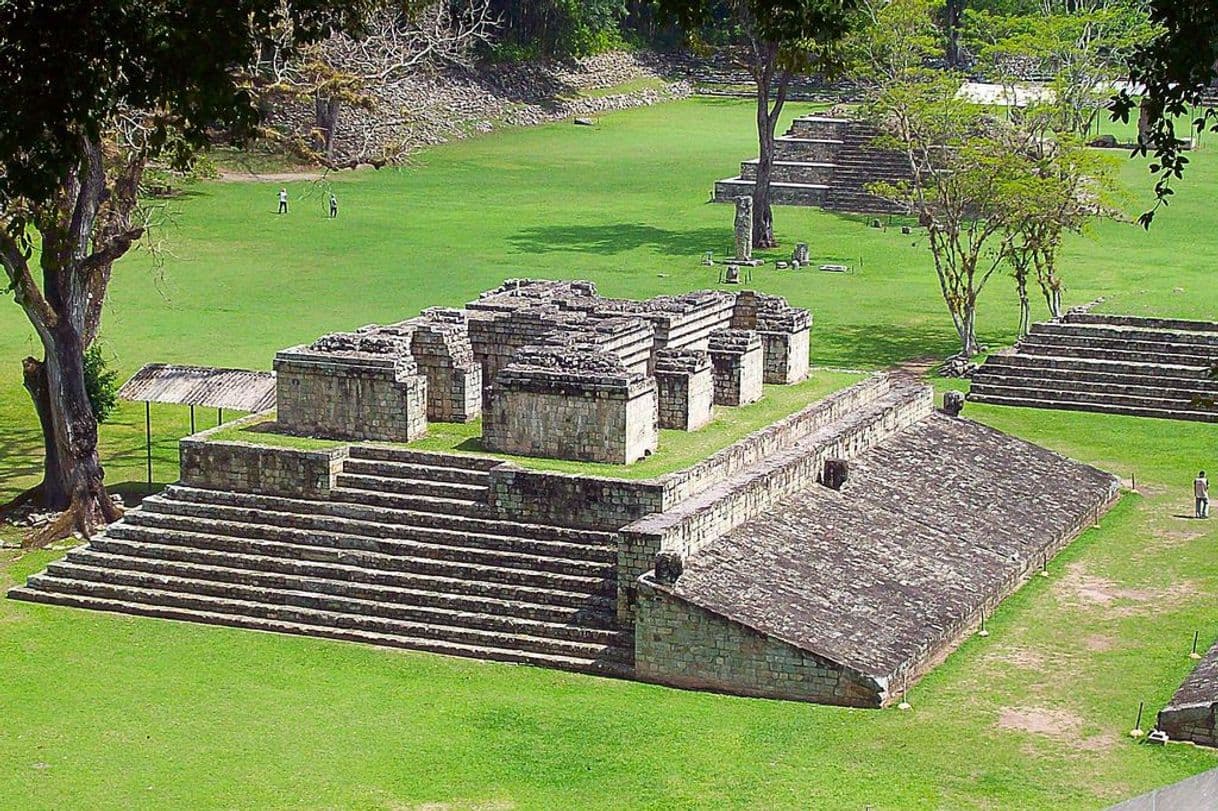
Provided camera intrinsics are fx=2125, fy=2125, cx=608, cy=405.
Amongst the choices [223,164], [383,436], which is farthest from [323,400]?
[223,164]

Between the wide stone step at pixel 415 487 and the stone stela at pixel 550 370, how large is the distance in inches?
32.2

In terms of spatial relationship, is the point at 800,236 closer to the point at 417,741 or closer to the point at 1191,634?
the point at 1191,634

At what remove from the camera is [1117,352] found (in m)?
31.9

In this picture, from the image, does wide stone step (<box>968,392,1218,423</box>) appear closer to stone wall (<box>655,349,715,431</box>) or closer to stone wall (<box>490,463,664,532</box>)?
stone wall (<box>655,349,715,431</box>)

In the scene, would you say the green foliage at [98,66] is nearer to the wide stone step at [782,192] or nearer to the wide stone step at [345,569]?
the wide stone step at [345,569]

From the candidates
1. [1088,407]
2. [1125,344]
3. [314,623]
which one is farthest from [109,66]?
[1125,344]

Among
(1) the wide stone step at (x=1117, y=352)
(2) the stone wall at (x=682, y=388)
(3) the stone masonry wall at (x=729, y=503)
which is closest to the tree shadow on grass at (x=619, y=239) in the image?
(1) the wide stone step at (x=1117, y=352)

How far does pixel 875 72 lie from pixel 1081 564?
17.5 metres

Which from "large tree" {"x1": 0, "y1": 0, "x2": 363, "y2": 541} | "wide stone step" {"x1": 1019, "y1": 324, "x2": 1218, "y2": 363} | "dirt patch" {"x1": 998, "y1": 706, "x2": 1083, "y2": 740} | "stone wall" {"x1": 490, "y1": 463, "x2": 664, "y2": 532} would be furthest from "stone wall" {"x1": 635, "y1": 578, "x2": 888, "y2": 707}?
"wide stone step" {"x1": 1019, "y1": 324, "x2": 1218, "y2": 363}

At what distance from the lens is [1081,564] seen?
76.2 ft

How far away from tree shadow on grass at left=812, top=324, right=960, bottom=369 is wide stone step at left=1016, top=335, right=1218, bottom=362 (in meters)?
2.53

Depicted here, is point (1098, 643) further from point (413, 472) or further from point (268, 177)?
point (268, 177)

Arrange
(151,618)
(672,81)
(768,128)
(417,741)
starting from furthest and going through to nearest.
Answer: (672,81)
(768,128)
(151,618)
(417,741)

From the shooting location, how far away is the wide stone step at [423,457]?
842 inches
